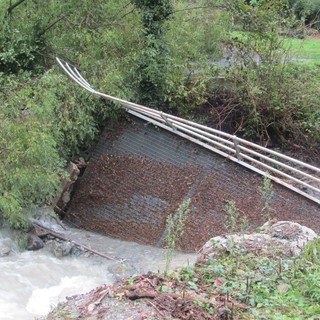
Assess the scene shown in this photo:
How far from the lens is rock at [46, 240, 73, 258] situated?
6.64m

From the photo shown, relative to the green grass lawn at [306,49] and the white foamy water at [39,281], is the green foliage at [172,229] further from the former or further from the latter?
the green grass lawn at [306,49]

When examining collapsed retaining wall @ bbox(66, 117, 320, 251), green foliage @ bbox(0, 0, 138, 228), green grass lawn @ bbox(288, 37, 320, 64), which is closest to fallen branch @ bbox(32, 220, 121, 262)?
green foliage @ bbox(0, 0, 138, 228)

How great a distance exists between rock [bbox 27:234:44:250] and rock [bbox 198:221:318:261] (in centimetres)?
252

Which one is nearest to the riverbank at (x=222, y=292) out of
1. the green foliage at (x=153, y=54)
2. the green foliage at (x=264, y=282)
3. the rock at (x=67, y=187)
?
the green foliage at (x=264, y=282)

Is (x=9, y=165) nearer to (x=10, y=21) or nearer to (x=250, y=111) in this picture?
(x=10, y=21)

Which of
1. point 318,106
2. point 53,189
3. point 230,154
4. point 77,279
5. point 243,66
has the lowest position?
point 77,279

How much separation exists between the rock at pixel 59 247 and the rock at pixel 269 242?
7.31 ft

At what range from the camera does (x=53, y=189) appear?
22.8 feet

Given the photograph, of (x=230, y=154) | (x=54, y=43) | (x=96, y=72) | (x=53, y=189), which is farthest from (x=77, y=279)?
(x=54, y=43)

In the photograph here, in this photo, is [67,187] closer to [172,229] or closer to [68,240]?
[68,240]

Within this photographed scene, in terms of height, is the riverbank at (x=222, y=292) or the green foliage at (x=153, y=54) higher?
the green foliage at (x=153, y=54)

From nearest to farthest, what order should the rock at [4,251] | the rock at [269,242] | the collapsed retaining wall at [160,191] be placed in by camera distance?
1. the rock at [269,242]
2. the rock at [4,251]
3. the collapsed retaining wall at [160,191]

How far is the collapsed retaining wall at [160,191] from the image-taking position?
698cm

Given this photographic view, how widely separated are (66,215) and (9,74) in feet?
8.02
